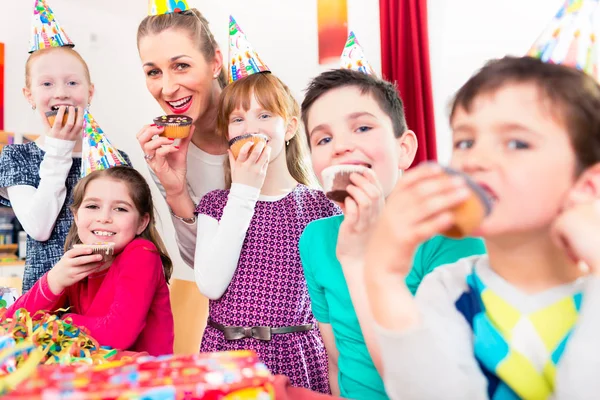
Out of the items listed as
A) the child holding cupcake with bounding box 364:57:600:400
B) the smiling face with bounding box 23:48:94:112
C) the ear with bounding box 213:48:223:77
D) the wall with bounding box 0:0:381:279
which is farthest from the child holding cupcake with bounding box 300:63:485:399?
the wall with bounding box 0:0:381:279

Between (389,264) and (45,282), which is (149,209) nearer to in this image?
(45,282)

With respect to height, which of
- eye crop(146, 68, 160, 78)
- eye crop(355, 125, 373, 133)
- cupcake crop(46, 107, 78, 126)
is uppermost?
eye crop(146, 68, 160, 78)

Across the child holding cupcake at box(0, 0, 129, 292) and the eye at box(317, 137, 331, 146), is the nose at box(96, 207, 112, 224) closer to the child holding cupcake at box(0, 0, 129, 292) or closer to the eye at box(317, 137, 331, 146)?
the child holding cupcake at box(0, 0, 129, 292)

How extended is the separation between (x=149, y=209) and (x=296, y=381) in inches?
29.4

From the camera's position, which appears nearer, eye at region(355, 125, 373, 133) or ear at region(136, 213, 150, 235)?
eye at region(355, 125, 373, 133)

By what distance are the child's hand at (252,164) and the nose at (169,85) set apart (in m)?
0.50

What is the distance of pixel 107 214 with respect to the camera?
4.84ft

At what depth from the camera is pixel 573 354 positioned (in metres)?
0.48

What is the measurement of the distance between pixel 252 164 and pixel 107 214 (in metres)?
0.54

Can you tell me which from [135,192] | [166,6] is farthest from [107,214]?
[166,6]

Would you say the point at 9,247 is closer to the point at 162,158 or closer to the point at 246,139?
the point at 162,158

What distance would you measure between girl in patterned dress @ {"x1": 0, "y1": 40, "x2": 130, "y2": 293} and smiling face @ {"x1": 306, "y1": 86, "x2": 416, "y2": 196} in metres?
1.20

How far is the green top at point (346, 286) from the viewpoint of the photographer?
859mm

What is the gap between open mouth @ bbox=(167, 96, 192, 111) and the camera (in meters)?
1.65
